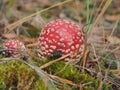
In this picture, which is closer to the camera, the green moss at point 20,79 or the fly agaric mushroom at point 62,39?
the green moss at point 20,79

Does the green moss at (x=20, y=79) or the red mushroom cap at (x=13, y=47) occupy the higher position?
the red mushroom cap at (x=13, y=47)

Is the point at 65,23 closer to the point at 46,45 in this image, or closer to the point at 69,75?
the point at 46,45

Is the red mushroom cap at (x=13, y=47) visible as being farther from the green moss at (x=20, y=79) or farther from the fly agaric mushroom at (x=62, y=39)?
the green moss at (x=20, y=79)

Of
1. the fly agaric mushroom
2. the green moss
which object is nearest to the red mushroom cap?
the fly agaric mushroom

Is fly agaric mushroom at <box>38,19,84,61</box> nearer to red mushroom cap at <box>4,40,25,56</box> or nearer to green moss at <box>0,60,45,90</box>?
red mushroom cap at <box>4,40,25,56</box>

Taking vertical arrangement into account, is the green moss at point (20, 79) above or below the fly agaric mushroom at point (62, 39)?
below

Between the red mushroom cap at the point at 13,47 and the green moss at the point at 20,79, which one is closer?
the green moss at the point at 20,79

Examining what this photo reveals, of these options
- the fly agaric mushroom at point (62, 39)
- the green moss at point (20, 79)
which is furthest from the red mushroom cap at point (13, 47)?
the green moss at point (20, 79)

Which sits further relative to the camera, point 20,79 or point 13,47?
point 13,47
